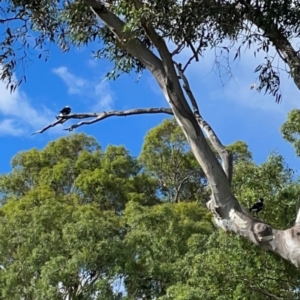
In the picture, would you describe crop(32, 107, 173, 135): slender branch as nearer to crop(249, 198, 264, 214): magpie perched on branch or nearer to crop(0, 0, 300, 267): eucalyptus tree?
crop(0, 0, 300, 267): eucalyptus tree

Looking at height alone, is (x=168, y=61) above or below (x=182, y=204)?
below

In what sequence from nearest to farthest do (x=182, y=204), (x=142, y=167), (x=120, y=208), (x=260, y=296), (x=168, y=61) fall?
(x=168, y=61) → (x=260, y=296) → (x=182, y=204) → (x=120, y=208) → (x=142, y=167)

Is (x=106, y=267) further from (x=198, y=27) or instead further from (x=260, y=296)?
(x=198, y=27)

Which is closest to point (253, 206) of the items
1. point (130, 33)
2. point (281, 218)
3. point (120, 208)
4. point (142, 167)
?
point (281, 218)

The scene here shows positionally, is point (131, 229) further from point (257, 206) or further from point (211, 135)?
point (211, 135)

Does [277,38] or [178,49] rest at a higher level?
[178,49]

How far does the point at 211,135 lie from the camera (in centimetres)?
465

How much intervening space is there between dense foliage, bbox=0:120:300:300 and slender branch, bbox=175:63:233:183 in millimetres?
2447

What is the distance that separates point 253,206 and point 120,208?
9285mm

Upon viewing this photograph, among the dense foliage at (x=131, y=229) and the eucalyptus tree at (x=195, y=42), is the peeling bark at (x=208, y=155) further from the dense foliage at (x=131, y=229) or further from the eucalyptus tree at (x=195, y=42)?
the dense foliage at (x=131, y=229)

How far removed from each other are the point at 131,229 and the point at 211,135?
25.1ft

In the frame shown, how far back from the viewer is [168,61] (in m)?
4.53

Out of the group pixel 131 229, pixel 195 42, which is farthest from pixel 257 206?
pixel 131 229

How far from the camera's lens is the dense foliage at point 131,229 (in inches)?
283
